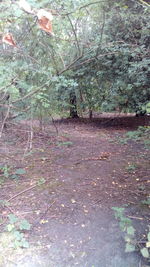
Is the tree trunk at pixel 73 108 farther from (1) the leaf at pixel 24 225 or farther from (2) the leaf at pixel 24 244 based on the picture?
(2) the leaf at pixel 24 244

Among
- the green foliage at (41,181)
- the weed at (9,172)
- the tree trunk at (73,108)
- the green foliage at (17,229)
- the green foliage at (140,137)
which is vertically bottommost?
the green foliage at (17,229)

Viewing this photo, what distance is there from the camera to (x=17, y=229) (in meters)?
2.28

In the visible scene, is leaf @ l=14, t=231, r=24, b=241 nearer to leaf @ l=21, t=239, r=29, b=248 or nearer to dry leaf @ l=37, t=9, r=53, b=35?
leaf @ l=21, t=239, r=29, b=248

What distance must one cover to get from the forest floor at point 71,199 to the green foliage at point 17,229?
Result: 1 cm

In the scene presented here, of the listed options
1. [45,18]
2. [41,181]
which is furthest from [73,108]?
[45,18]

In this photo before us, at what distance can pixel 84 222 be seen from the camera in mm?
2426

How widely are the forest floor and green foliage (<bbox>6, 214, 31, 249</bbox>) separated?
0.01 meters

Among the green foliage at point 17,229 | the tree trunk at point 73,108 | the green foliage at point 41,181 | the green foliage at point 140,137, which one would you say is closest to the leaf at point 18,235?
the green foliage at point 17,229

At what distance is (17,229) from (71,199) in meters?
0.80

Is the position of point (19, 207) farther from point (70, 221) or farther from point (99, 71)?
point (99, 71)

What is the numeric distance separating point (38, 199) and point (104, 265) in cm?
121

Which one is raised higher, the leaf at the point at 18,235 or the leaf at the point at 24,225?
the leaf at the point at 24,225

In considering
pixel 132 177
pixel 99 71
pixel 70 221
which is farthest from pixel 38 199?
pixel 99 71

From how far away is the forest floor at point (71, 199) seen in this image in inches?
79.2
